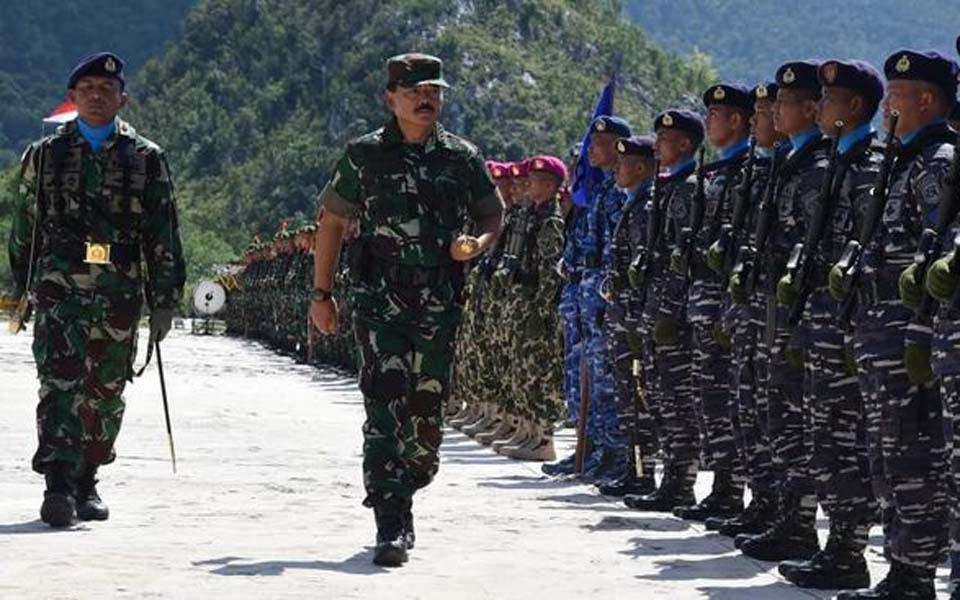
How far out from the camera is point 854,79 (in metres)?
A: 7.25

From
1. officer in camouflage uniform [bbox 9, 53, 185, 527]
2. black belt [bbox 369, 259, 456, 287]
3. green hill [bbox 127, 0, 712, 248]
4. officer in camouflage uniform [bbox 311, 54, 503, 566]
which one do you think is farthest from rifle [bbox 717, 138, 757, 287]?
green hill [bbox 127, 0, 712, 248]

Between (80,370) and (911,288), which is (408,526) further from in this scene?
(911,288)

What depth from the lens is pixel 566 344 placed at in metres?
12.5

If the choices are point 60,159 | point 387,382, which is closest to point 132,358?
point 60,159

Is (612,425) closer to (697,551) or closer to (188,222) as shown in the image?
(697,551)

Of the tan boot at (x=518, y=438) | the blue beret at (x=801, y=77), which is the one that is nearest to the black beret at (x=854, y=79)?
the blue beret at (x=801, y=77)

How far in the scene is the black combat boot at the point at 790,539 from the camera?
7.76 meters

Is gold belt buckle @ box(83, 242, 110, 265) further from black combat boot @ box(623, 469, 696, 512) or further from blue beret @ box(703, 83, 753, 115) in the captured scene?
black combat boot @ box(623, 469, 696, 512)

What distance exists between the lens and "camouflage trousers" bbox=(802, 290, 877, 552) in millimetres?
7098

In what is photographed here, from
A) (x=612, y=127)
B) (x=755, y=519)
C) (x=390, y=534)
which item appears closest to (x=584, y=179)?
(x=612, y=127)

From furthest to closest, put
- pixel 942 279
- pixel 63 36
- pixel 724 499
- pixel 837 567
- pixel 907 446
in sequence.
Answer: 1. pixel 63 36
2. pixel 724 499
3. pixel 837 567
4. pixel 907 446
5. pixel 942 279

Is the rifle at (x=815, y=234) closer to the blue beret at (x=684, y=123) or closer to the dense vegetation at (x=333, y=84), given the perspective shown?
the blue beret at (x=684, y=123)

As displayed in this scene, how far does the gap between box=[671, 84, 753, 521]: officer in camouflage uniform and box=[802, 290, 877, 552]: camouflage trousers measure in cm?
146

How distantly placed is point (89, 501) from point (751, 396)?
2847mm
